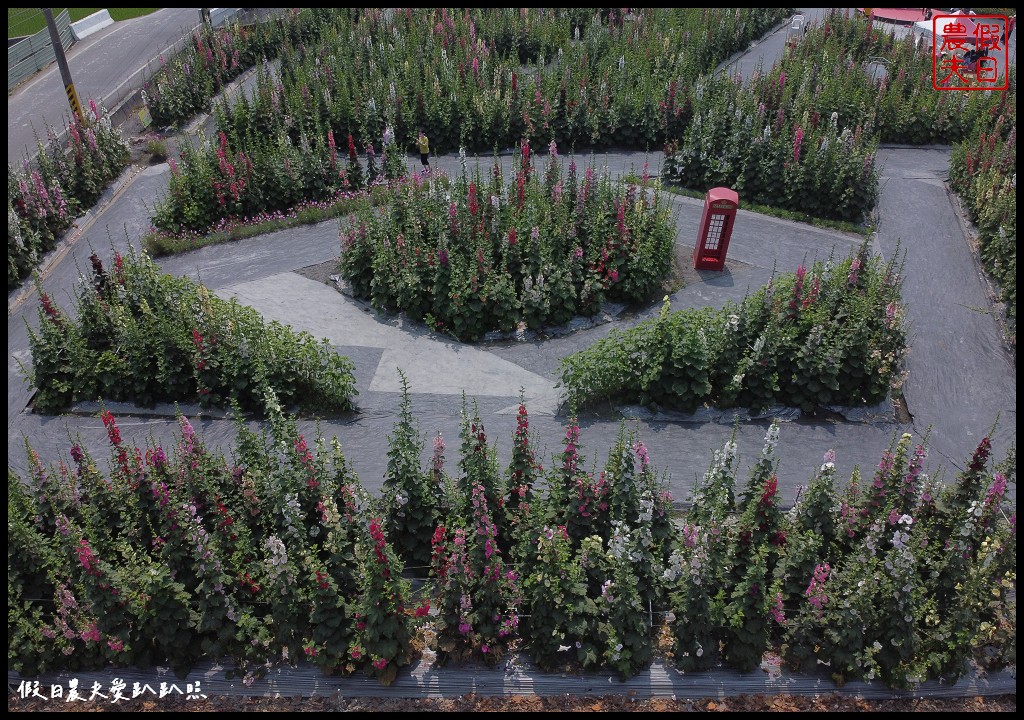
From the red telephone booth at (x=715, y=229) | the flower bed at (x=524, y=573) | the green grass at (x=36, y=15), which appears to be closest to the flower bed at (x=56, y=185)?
the flower bed at (x=524, y=573)

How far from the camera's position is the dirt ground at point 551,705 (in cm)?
604

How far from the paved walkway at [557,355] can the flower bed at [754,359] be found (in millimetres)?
342

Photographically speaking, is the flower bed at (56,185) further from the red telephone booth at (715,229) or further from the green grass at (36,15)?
the green grass at (36,15)

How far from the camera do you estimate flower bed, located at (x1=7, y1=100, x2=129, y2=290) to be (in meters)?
12.2

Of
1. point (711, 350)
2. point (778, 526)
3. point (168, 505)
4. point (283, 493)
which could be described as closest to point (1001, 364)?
point (711, 350)

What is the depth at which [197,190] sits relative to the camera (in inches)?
538

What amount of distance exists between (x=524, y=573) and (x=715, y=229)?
728 centimetres

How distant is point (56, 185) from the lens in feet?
44.1

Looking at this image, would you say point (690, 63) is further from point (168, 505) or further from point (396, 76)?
point (168, 505)

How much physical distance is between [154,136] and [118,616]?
14.2m

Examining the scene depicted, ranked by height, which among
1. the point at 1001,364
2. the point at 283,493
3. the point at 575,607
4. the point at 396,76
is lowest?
the point at 1001,364

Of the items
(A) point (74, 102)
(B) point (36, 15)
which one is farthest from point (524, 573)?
(B) point (36, 15)

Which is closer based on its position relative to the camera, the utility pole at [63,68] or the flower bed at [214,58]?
the utility pole at [63,68]

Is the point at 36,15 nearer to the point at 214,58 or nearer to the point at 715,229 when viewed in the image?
the point at 214,58
